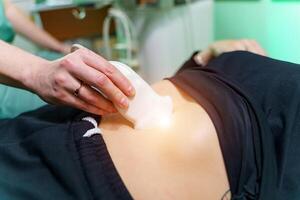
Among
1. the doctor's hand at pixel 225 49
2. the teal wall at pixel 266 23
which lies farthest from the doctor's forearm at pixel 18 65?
the teal wall at pixel 266 23

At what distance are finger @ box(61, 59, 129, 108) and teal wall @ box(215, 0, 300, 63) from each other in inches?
21.5

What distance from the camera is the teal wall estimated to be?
1.16 m

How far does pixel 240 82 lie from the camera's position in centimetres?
77

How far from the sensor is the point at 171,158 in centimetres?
66

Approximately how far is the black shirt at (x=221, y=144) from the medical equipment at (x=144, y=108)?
2.8 inches

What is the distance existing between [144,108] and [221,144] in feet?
0.53

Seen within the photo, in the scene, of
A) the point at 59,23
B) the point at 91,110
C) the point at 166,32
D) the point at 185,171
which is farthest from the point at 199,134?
the point at 59,23

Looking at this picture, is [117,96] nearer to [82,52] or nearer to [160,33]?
[82,52]

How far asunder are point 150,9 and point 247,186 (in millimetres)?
1191

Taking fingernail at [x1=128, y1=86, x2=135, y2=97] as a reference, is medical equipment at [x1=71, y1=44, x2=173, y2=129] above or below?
below

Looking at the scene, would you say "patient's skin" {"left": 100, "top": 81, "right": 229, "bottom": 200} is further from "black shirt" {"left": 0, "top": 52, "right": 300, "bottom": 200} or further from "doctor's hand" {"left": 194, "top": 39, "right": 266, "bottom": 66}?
"doctor's hand" {"left": 194, "top": 39, "right": 266, "bottom": 66}

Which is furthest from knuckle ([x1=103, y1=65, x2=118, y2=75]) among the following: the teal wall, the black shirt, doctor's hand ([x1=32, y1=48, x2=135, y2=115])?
the teal wall

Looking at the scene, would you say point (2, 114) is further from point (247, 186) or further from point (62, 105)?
point (247, 186)

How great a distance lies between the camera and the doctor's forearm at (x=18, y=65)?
29.0 inches
